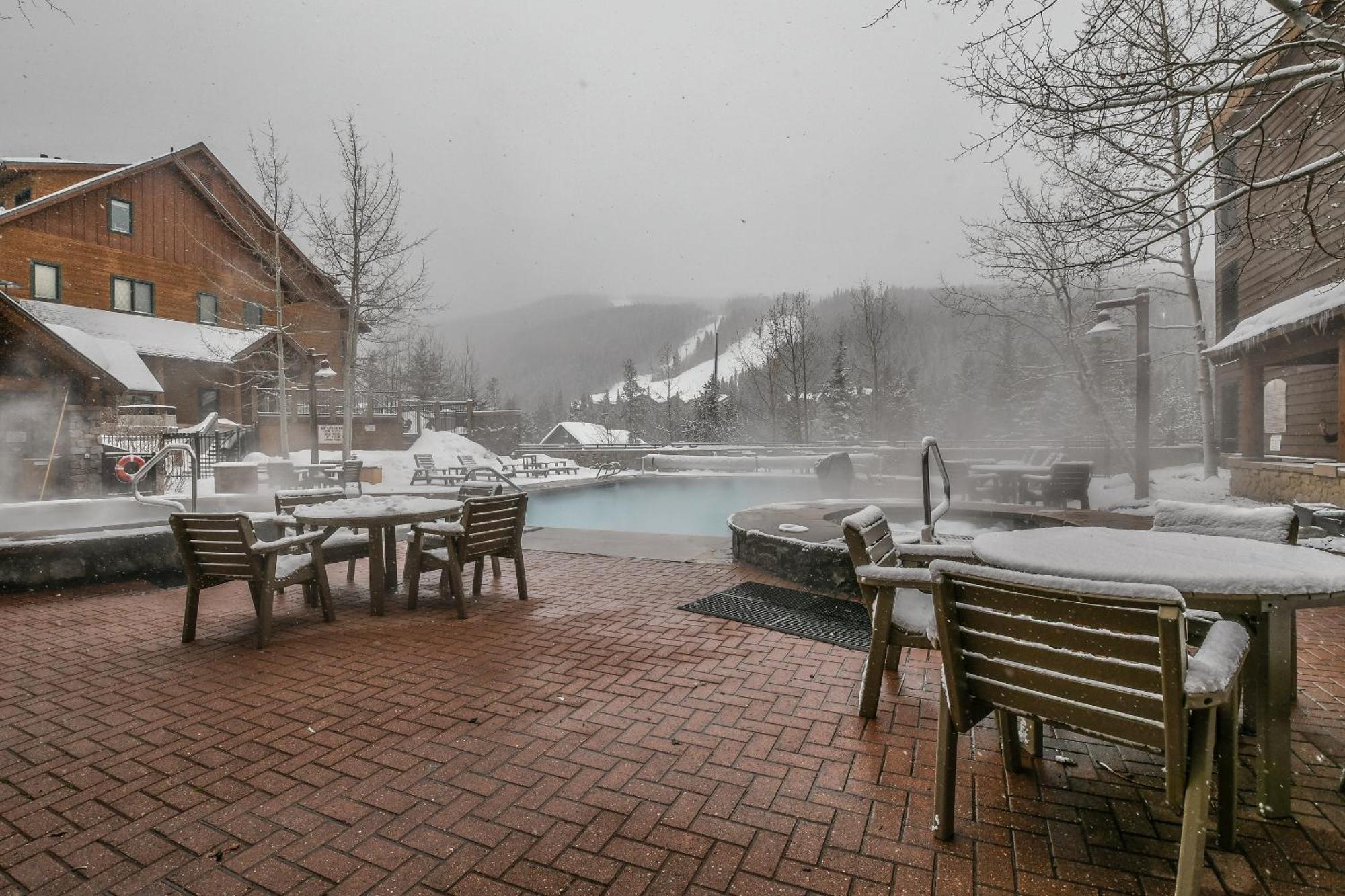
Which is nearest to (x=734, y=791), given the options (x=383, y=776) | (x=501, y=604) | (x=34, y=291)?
(x=383, y=776)

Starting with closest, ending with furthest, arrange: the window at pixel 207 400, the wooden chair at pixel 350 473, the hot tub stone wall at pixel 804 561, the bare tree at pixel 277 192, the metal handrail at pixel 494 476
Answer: the hot tub stone wall at pixel 804 561, the metal handrail at pixel 494 476, the wooden chair at pixel 350 473, the bare tree at pixel 277 192, the window at pixel 207 400

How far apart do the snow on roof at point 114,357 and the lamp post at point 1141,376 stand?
17.1 metres

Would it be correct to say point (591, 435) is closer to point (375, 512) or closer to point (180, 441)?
point (180, 441)

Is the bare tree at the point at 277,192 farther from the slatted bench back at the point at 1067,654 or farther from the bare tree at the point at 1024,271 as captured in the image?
the slatted bench back at the point at 1067,654

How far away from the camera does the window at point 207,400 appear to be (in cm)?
1780

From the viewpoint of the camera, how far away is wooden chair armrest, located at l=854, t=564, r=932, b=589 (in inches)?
91.7

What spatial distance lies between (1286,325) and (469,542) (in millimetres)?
9502

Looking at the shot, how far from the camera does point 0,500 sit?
988 cm

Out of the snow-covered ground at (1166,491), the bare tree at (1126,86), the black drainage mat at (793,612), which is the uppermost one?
the bare tree at (1126,86)

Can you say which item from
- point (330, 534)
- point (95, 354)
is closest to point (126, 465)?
point (95, 354)

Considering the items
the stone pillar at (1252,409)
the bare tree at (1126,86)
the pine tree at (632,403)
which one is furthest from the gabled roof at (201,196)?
the pine tree at (632,403)

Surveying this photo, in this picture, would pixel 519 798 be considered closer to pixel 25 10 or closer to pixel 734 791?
pixel 734 791

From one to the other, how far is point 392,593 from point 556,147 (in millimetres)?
32566

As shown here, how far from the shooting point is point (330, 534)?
4.73 m
